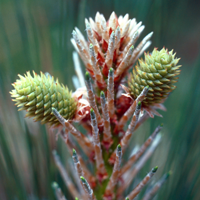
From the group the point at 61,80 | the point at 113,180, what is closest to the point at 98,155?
the point at 113,180

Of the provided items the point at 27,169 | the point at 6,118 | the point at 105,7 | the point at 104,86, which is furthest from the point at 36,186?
the point at 105,7

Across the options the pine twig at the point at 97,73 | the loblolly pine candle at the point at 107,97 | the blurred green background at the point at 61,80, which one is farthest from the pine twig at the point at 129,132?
the blurred green background at the point at 61,80

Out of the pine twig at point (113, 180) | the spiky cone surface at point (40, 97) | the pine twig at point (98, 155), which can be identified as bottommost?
the pine twig at point (113, 180)

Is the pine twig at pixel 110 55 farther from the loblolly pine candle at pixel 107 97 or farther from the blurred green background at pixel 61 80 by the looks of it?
the blurred green background at pixel 61 80

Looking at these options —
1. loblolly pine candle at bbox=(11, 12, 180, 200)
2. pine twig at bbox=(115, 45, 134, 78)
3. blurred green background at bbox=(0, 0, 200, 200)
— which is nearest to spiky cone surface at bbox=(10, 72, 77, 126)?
loblolly pine candle at bbox=(11, 12, 180, 200)

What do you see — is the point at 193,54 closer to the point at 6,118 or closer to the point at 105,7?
the point at 105,7

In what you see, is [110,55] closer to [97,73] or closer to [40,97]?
[97,73]

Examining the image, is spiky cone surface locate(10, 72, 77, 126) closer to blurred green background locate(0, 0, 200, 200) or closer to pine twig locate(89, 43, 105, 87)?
pine twig locate(89, 43, 105, 87)
